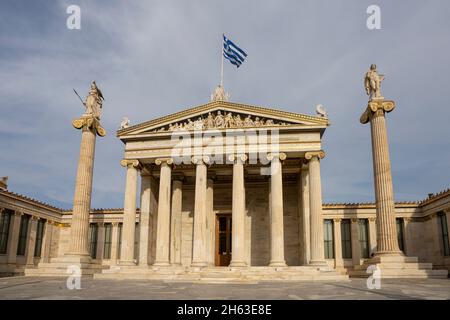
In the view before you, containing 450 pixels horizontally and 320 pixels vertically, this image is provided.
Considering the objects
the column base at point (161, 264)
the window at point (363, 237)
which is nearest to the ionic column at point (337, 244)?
the window at point (363, 237)

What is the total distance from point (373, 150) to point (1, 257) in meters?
31.2

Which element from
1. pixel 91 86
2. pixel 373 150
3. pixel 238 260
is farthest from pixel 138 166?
pixel 373 150

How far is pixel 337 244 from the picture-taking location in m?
37.2

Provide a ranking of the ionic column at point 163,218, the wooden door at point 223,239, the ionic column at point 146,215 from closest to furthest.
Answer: the ionic column at point 163,218 < the ionic column at point 146,215 < the wooden door at point 223,239

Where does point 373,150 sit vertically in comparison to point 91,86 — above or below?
below

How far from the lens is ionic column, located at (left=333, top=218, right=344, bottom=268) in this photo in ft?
121

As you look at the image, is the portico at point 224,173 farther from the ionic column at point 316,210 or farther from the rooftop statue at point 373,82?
the rooftop statue at point 373,82

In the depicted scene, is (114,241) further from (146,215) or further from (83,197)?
(83,197)

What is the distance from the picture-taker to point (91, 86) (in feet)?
105

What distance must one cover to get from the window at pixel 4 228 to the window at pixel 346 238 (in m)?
30.2

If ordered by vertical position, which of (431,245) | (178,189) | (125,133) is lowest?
(431,245)

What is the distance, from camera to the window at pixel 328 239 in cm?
3762

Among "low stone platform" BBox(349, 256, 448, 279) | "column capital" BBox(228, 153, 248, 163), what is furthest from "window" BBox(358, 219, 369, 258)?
"column capital" BBox(228, 153, 248, 163)

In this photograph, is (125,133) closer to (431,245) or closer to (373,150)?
(373,150)
